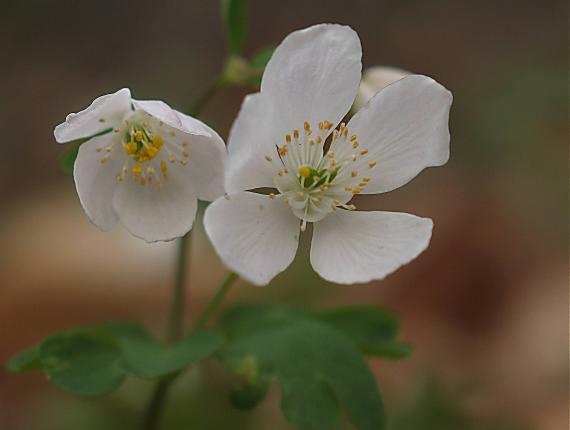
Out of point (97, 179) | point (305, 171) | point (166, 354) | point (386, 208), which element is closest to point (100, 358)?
point (166, 354)

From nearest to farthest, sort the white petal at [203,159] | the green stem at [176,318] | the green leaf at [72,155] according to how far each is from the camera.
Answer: the white petal at [203,159] → the green leaf at [72,155] → the green stem at [176,318]

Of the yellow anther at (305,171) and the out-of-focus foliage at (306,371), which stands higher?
the yellow anther at (305,171)

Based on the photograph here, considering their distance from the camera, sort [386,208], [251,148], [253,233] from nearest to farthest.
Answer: [251,148]
[253,233]
[386,208]

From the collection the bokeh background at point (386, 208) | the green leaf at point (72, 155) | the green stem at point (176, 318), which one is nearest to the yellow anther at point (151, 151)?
the green leaf at point (72, 155)

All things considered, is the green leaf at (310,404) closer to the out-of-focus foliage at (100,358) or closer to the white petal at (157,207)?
the out-of-focus foliage at (100,358)

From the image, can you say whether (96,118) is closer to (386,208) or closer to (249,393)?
(249,393)

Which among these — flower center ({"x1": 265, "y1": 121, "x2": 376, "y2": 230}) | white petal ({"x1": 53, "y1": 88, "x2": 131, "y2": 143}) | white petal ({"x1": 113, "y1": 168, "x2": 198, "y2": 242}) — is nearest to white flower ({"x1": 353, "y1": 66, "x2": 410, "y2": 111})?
flower center ({"x1": 265, "y1": 121, "x2": 376, "y2": 230})
